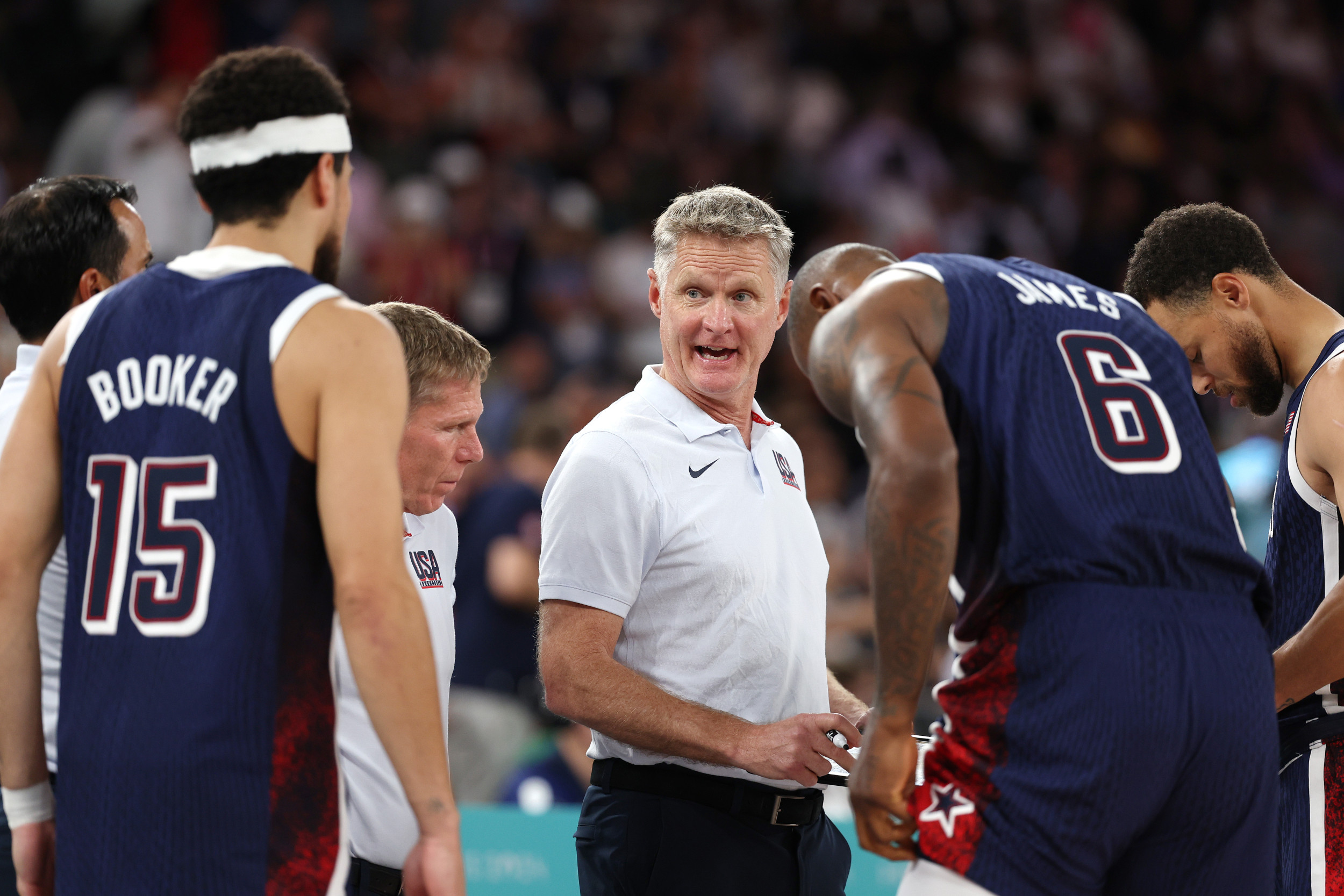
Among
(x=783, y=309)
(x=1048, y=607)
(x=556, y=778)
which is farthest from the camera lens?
(x=556, y=778)

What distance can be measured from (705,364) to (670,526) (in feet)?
1.70

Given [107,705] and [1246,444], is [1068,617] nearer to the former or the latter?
[107,705]

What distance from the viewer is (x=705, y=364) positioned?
12.2 feet

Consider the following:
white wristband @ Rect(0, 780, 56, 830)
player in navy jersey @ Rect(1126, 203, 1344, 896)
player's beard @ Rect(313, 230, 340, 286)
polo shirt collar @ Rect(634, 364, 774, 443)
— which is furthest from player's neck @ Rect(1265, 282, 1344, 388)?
white wristband @ Rect(0, 780, 56, 830)

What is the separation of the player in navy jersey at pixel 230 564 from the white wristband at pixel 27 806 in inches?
8.3

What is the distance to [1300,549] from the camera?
3.49m

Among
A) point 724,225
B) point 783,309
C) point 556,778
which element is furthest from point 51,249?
point 556,778

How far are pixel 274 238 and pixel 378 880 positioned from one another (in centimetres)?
155

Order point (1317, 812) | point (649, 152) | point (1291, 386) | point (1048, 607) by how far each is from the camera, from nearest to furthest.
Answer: point (1048, 607)
point (1317, 812)
point (1291, 386)
point (649, 152)

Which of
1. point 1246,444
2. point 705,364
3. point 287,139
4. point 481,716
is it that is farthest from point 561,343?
point 287,139

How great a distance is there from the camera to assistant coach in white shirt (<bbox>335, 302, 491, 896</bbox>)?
3.17 meters

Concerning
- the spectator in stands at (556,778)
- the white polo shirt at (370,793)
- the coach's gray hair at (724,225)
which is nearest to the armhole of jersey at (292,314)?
the white polo shirt at (370,793)

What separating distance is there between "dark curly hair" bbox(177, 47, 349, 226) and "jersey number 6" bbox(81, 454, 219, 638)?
0.52 meters

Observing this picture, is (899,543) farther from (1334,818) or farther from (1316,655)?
(1334,818)
